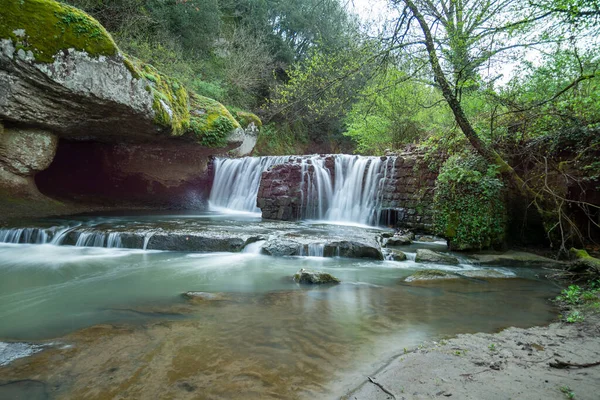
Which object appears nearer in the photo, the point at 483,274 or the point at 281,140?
the point at 483,274

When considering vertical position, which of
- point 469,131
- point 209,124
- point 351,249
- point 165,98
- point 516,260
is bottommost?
point 351,249

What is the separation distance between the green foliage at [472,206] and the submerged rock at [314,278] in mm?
3570

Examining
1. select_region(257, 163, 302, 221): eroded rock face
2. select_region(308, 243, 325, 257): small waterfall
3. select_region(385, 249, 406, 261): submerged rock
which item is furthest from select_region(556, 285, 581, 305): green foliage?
select_region(257, 163, 302, 221): eroded rock face

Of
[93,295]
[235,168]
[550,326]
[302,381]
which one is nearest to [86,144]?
[235,168]

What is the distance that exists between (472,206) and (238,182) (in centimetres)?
1032

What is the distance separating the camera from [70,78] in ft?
25.5

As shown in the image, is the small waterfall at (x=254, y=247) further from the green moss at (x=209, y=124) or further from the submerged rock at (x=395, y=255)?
the green moss at (x=209, y=124)

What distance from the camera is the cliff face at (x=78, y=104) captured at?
24.2ft

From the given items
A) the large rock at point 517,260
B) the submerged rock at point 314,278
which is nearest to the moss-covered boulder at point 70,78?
the submerged rock at point 314,278

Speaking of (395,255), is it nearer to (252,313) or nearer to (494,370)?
(252,313)

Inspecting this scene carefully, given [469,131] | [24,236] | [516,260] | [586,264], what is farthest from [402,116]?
[24,236]

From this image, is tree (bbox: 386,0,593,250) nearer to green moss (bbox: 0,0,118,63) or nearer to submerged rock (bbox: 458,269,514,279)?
submerged rock (bbox: 458,269,514,279)

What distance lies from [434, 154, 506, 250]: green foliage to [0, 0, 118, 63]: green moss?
28.2 feet

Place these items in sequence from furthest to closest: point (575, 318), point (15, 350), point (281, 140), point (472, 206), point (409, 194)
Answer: point (281, 140)
point (409, 194)
point (472, 206)
point (575, 318)
point (15, 350)
